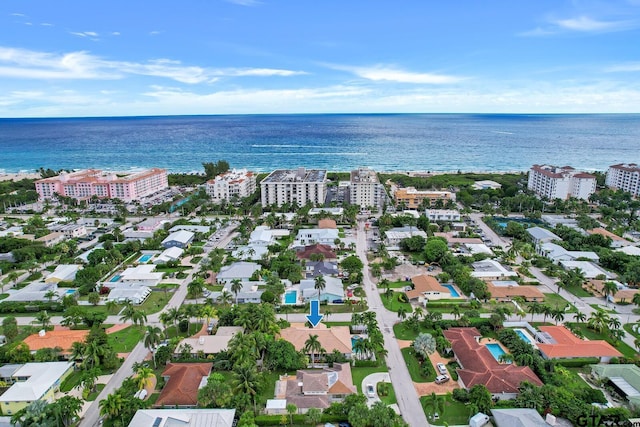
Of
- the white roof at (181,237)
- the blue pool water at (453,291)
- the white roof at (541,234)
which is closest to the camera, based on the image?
the blue pool water at (453,291)

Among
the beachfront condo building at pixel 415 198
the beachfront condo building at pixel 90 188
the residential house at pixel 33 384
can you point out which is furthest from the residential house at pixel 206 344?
the beachfront condo building at pixel 90 188

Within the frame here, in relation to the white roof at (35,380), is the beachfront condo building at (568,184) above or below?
above

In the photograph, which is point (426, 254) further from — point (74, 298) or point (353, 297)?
point (74, 298)

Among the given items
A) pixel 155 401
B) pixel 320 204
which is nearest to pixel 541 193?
pixel 320 204

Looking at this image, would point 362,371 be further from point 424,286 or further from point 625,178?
point 625,178

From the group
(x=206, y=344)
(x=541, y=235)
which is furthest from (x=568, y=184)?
(x=206, y=344)

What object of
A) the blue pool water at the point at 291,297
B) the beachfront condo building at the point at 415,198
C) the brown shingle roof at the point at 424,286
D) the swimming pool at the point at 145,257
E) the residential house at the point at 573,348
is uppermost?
the beachfront condo building at the point at 415,198

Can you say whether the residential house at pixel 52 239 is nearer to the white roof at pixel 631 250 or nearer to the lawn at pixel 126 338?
the lawn at pixel 126 338
